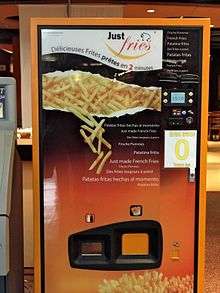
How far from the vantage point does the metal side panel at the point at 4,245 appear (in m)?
2.23

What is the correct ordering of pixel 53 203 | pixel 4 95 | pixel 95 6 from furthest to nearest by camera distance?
1. pixel 95 6
2. pixel 53 203
3. pixel 4 95

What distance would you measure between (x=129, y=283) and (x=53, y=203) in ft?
1.94

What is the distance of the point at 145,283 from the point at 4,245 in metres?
0.86

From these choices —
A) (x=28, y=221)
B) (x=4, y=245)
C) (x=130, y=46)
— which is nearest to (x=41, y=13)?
(x=28, y=221)

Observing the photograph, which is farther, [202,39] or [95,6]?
[95,6]

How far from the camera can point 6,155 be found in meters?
2.41

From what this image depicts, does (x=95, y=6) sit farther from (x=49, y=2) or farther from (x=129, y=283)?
(x=129, y=283)

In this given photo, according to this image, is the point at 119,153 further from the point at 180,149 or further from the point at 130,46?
the point at 130,46

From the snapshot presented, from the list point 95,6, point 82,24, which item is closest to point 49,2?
point 95,6

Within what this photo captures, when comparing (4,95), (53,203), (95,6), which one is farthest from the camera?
(95,6)

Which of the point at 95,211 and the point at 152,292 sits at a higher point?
the point at 95,211

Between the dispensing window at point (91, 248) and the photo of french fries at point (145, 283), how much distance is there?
158 mm

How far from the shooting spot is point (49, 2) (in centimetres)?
761

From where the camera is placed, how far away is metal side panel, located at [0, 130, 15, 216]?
2.28m
